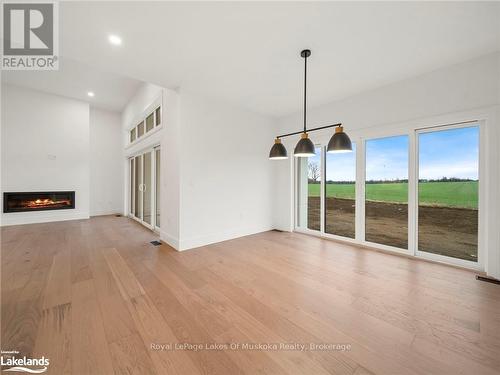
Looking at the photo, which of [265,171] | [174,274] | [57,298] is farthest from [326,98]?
[57,298]

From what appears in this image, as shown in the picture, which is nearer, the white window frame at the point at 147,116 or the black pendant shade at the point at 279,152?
the black pendant shade at the point at 279,152

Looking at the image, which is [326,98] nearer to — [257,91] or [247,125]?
[257,91]

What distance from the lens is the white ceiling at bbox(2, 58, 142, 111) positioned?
4838 mm

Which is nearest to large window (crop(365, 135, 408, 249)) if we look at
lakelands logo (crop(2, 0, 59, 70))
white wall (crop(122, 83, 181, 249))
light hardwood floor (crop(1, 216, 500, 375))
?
light hardwood floor (crop(1, 216, 500, 375))

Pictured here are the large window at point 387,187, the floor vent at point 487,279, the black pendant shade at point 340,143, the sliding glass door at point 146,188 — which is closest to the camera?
the black pendant shade at point 340,143

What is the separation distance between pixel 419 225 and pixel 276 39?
3.72 m

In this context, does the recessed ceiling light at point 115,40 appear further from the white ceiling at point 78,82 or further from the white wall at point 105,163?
the white wall at point 105,163

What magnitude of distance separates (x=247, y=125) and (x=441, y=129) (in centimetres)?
366

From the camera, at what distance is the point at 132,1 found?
189 cm

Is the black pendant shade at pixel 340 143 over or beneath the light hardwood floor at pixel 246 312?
over

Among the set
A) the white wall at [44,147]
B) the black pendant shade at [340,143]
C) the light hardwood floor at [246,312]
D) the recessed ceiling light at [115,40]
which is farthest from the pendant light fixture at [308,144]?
the white wall at [44,147]

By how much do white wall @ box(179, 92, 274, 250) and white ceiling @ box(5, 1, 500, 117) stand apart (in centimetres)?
84

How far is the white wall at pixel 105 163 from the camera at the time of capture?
24.3ft

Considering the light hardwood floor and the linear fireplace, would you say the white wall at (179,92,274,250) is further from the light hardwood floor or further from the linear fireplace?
the linear fireplace
